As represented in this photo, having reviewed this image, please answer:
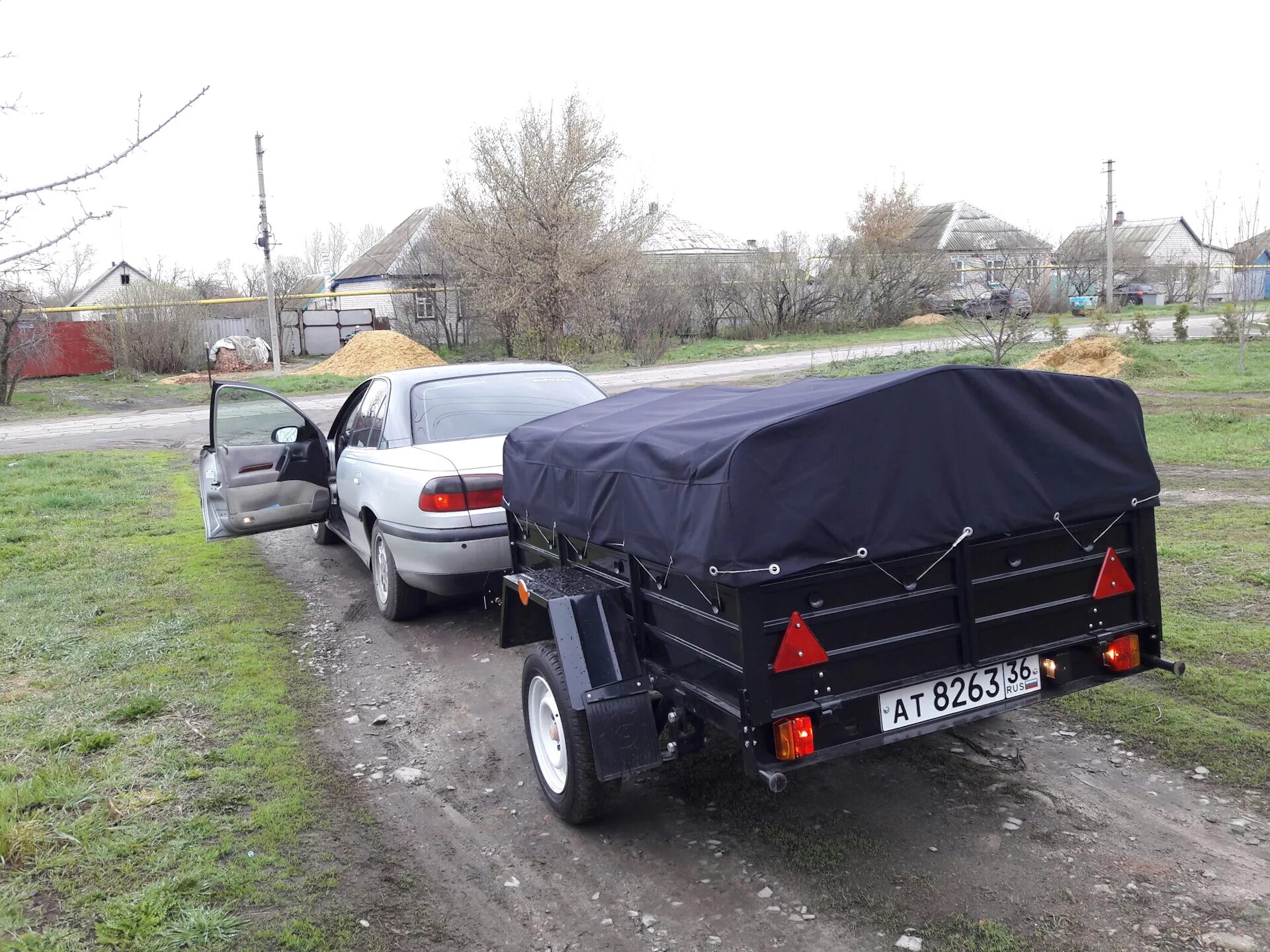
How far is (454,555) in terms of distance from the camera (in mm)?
6215

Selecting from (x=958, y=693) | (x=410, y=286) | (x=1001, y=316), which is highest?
(x=410, y=286)

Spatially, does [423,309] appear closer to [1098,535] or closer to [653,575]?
[653,575]

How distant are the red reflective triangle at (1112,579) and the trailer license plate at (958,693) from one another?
41 centimetres

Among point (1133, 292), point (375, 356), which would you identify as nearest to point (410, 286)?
point (375, 356)

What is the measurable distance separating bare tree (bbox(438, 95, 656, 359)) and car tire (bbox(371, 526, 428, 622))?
84.6ft

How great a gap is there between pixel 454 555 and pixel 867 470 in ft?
11.4

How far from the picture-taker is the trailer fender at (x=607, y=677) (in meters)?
3.64

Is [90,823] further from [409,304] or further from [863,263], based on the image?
[863,263]

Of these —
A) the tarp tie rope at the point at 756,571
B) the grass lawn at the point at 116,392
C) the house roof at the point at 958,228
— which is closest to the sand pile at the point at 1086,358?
the tarp tie rope at the point at 756,571

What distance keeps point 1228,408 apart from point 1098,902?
1436 cm

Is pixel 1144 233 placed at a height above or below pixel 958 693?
above

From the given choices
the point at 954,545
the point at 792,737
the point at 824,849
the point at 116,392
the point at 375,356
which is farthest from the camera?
the point at 375,356

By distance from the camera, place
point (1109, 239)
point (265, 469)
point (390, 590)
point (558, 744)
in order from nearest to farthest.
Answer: point (558, 744) < point (390, 590) < point (265, 469) < point (1109, 239)

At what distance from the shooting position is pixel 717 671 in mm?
3424
